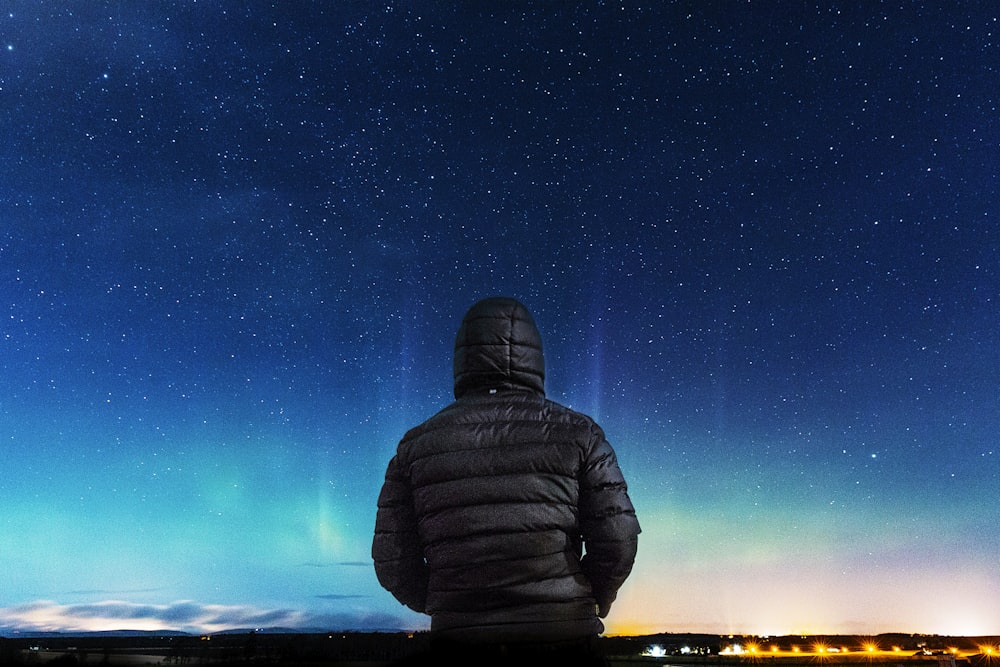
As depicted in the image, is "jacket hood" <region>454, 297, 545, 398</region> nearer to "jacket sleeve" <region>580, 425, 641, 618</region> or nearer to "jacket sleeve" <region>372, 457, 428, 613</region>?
"jacket sleeve" <region>580, 425, 641, 618</region>

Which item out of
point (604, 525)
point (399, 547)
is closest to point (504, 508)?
point (604, 525)

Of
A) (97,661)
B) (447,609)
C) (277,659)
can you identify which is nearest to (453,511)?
(447,609)

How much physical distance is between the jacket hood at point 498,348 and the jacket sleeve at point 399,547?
717 millimetres

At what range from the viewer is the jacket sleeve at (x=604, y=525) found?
354 centimetres

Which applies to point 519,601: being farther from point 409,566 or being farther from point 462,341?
point 462,341

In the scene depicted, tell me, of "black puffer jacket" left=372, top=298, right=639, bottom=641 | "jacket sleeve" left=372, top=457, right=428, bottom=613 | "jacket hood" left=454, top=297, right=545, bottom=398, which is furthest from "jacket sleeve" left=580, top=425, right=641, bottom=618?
"jacket sleeve" left=372, top=457, right=428, bottom=613

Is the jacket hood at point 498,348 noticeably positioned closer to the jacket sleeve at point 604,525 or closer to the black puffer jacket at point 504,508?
the black puffer jacket at point 504,508

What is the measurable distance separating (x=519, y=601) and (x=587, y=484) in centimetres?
66

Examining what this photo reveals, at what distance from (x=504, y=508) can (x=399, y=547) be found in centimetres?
85

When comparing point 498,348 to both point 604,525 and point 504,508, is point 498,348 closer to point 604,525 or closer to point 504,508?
point 504,508

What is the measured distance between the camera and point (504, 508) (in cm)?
341

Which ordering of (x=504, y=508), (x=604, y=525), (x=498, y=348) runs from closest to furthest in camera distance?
(x=504, y=508) < (x=604, y=525) < (x=498, y=348)

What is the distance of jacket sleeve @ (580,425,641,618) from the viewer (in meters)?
3.54

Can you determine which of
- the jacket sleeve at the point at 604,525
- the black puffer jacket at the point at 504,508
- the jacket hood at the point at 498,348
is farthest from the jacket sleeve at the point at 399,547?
the jacket sleeve at the point at 604,525
